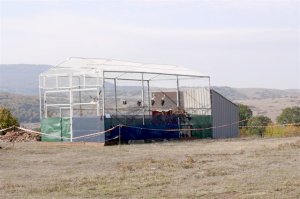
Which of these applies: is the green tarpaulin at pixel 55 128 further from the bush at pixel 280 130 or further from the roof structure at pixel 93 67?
the bush at pixel 280 130

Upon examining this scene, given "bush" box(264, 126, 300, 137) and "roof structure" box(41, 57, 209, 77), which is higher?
"roof structure" box(41, 57, 209, 77)

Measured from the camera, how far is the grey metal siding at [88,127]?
106 feet

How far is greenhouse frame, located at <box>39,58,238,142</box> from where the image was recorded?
3341 cm

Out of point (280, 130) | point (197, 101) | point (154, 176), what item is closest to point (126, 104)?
point (197, 101)

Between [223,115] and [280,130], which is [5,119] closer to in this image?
[223,115]

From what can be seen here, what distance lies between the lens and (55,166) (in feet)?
68.8

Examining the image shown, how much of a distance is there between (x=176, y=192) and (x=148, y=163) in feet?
21.2

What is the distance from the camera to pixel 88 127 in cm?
3300

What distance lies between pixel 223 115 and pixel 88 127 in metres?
12.2

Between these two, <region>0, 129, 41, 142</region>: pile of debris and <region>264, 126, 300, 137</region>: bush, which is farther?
<region>264, 126, 300, 137</region>: bush

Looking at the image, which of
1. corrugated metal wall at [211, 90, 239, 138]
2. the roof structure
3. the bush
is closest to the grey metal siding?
the roof structure

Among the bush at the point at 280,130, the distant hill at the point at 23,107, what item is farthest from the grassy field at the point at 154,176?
the distant hill at the point at 23,107

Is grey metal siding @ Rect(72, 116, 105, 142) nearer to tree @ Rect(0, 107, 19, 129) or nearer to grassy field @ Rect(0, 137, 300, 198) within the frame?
grassy field @ Rect(0, 137, 300, 198)

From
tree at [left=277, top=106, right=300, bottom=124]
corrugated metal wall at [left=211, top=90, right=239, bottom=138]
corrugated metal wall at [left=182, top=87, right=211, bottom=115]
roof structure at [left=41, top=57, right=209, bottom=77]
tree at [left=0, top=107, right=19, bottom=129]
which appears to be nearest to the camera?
roof structure at [left=41, top=57, right=209, bottom=77]
